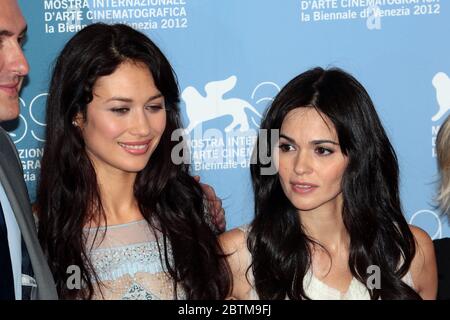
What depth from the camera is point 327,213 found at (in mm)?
3062

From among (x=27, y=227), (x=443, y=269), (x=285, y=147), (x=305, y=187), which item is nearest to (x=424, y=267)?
(x=443, y=269)

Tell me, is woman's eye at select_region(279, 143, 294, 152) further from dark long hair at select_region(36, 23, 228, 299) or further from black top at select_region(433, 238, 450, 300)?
black top at select_region(433, 238, 450, 300)

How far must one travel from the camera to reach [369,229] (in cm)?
303

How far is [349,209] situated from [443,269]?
0.44 meters

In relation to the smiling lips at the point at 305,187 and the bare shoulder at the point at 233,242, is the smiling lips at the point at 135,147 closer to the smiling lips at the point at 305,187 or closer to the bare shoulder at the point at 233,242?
the bare shoulder at the point at 233,242

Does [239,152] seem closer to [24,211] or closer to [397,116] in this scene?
[397,116]

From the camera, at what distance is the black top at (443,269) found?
120 inches

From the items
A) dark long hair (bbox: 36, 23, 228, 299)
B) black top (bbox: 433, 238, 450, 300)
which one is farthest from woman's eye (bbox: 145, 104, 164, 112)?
black top (bbox: 433, 238, 450, 300)

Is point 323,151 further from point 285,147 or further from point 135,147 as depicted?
point 135,147

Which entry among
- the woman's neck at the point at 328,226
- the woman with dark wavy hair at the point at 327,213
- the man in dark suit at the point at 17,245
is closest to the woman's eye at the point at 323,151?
the woman with dark wavy hair at the point at 327,213

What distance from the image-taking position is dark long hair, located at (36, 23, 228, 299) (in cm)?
285

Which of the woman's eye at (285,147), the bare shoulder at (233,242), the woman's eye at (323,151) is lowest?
the bare shoulder at (233,242)

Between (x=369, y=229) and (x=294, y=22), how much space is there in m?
1.01

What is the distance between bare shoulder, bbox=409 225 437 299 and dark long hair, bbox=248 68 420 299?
5 centimetres
